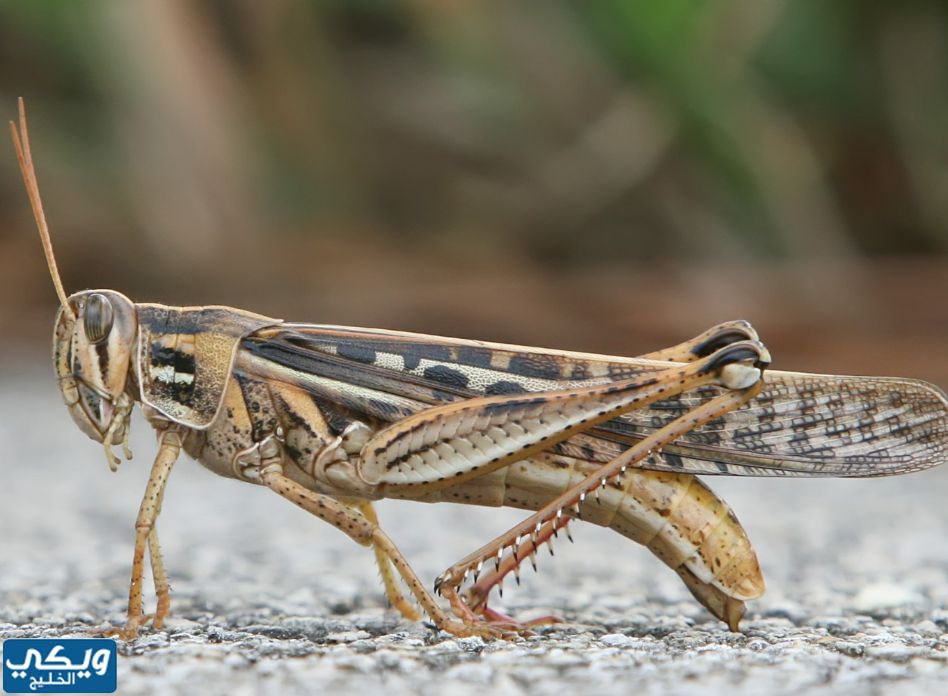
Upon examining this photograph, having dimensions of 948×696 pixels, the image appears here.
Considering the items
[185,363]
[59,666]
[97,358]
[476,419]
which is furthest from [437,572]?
[59,666]

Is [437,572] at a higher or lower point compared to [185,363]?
lower

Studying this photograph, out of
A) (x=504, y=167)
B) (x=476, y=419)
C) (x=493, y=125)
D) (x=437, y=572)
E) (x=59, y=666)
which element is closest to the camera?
(x=59, y=666)

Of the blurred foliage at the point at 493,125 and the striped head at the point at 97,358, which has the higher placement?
the blurred foliage at the point at 493,125

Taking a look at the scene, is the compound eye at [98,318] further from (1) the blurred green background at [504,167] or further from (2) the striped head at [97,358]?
(1) the blurred green background at [504,167]

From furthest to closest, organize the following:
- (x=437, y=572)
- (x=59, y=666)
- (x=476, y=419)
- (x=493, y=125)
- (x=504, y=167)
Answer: (x=504, y=167), (x=493, y=125), (x=437, y=572), (x=476, y=419), (x=59, y=666)

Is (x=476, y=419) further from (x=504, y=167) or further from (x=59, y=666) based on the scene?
(x=504, y=167)

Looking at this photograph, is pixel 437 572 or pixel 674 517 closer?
pixel 674 517

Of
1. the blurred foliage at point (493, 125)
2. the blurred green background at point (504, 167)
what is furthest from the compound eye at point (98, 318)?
the blurred foliage at point (493, 125)
